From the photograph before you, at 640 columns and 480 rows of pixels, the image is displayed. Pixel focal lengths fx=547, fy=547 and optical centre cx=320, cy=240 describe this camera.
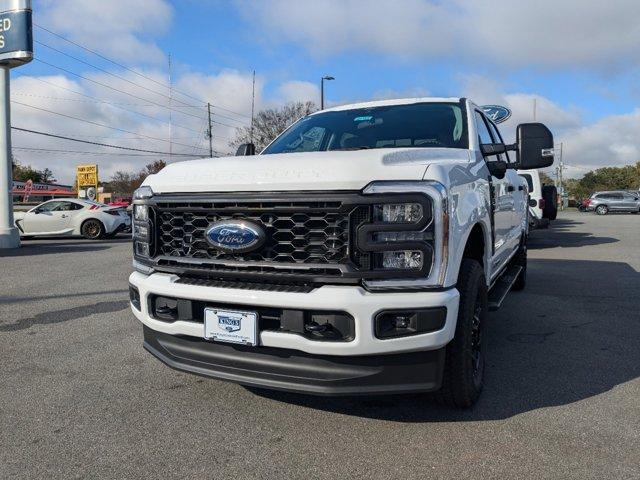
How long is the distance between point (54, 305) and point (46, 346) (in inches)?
75.3

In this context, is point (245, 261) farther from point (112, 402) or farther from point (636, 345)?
point (636, 345)

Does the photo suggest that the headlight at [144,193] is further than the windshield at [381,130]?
No

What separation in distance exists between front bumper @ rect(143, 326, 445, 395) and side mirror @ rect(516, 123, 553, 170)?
1765mm

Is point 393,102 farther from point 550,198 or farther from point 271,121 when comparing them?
point 271,121

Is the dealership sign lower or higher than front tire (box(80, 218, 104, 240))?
higher

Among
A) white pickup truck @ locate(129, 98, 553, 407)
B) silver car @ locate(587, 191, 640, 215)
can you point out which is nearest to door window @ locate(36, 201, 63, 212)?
white pickup truck @ locate(129, 98, 553, 407)

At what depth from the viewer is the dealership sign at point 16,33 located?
46.4ft

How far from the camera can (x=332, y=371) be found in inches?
106

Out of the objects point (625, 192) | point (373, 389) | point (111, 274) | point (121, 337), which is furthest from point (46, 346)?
point (625, 192)

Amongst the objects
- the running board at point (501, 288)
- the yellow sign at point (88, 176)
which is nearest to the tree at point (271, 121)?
the yellow sign at point (88, 176)

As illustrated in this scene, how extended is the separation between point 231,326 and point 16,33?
14.8 meters

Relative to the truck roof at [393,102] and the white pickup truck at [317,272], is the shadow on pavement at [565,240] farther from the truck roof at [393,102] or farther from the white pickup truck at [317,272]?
the white pickup truck at [317,272]

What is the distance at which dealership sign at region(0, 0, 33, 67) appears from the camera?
1413 cm

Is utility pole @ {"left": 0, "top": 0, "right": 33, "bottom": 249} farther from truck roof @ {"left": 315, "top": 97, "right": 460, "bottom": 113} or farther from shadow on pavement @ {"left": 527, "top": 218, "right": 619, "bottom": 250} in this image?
shadow on pavement @ {"left": 527, "top": 218, "right": 619, "bottom": 250}
